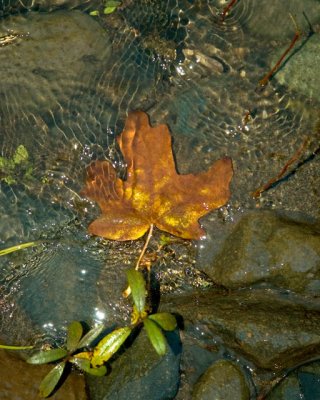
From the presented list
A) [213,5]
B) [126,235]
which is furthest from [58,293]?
[213,5]

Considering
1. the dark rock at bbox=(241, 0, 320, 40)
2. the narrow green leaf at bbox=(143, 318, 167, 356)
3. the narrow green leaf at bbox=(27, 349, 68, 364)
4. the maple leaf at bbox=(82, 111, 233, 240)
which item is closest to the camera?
the narrow green leaf at bbox=(143, 318, 167, 356)

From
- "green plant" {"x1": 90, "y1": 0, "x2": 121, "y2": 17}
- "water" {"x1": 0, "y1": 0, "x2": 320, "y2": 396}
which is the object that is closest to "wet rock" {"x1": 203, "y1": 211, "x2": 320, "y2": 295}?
"water" {"x1": 0, "y1": 0, "x2": 320, "y2": 396}

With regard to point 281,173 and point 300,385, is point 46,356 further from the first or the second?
point 281,173

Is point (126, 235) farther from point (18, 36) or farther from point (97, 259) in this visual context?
point (18, 36)

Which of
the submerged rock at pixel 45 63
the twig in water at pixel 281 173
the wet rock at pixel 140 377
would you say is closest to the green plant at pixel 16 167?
the submerged rock at pixel 45 63

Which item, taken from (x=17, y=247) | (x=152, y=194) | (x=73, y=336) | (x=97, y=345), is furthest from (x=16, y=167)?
(x=97, y=345)

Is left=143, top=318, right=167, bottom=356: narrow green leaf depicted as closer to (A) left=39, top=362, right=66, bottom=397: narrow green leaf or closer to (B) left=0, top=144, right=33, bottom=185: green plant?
(A) left=39, top=362, right=66, bottom=397: narrow green leaf

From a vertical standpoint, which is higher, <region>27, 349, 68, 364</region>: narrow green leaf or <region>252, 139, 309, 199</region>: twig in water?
<region>252, 139, 309, 199</region>: twig in water

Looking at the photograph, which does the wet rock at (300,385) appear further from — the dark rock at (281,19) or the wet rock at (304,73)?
the dark rock at (281,19)
